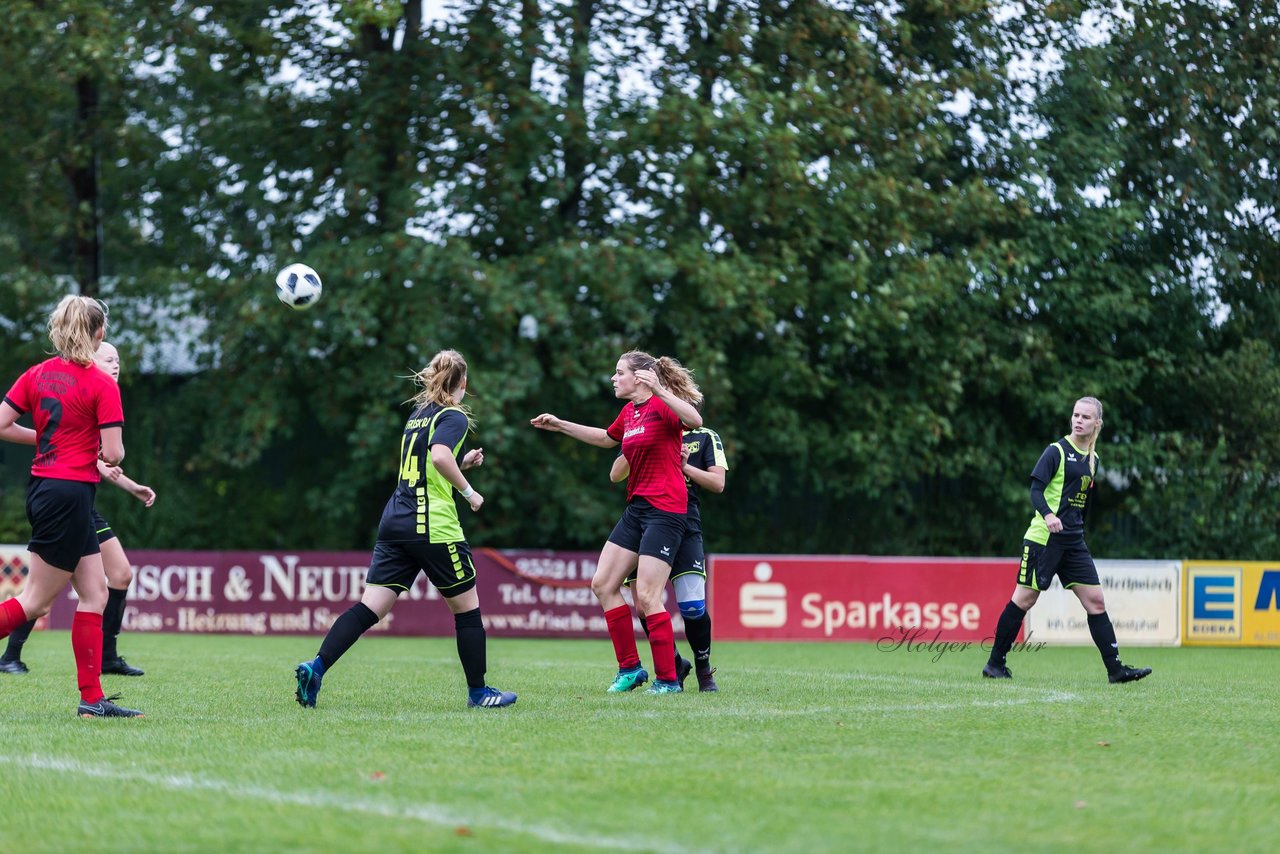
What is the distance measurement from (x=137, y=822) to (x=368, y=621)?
316cm

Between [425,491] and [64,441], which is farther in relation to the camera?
[425,491]

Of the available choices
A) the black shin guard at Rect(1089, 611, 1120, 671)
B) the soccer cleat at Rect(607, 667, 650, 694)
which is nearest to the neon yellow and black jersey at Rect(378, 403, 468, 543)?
the soccer cleat at Rect(607, 667, 650, 694)

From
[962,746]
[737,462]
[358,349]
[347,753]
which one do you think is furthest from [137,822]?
[737,462]

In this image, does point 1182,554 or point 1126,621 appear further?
point 1182,554

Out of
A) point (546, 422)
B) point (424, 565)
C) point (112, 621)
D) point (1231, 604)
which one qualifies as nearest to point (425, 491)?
point (424, 565)

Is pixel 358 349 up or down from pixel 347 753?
up

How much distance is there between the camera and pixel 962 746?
6645 millimetres

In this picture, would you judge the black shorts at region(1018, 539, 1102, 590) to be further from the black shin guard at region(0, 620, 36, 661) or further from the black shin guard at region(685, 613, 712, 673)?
the black shin guard at region(0, 620, 36, 661)

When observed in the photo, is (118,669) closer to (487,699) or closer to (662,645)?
(487,699)

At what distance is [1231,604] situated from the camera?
59.9 feet

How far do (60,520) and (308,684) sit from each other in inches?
62.4

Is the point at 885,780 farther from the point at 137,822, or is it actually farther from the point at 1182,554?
the point at 1182,554

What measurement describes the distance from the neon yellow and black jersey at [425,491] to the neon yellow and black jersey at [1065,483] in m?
4.79

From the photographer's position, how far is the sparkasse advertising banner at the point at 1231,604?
18078 millimetres
